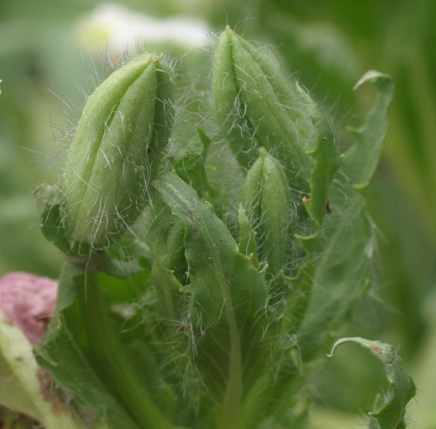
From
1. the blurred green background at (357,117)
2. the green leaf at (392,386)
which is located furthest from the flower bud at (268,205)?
the blurred green background at (357,117)

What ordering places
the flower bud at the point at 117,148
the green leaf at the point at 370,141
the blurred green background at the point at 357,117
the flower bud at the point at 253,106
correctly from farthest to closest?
1. the blurred green background at the point at 357,117
2. the green leaf at the point at 370,141
3. the flower bud at the point at 253,106
4. the flower bud at the point at 117,148

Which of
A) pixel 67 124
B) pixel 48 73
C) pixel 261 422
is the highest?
pixel 67 124

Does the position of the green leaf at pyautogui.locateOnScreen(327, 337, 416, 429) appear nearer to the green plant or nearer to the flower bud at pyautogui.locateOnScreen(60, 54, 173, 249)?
the green plant

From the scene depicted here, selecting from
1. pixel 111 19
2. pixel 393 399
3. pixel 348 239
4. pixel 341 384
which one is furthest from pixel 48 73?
pixel 393 399

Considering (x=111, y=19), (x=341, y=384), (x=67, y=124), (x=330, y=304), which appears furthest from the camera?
(x=111, y=19)

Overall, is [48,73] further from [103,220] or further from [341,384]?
[103,220]

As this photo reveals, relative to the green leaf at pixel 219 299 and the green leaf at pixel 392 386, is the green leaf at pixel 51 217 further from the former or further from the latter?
the green leaf at pixel 392 386

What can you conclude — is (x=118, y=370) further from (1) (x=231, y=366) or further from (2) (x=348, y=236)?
(2) (x=348, y=236)
